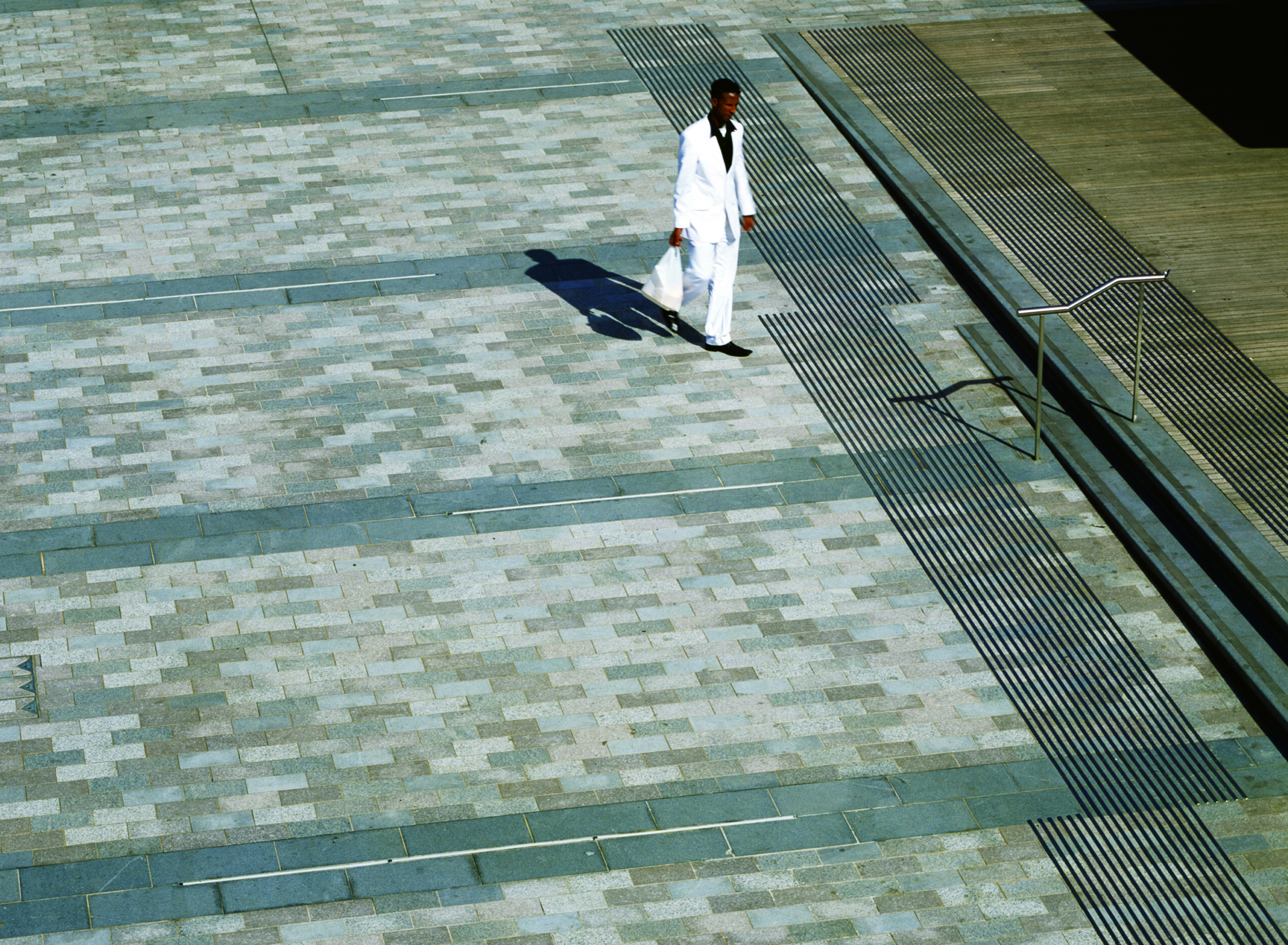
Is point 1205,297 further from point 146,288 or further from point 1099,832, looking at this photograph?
point 146,288

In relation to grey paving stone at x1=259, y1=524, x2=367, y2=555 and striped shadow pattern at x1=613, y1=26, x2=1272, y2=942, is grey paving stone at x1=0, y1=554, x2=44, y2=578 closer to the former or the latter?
grey paving stone at x1=259, y1=524, x2=367, y2=555

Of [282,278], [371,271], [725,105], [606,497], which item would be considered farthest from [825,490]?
[282,278]

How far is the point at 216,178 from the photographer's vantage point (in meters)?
13.3

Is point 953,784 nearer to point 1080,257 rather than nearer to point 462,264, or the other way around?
point 1080,257

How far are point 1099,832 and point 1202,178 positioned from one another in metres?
7.45

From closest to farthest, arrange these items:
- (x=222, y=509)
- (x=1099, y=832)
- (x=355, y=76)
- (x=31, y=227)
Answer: (x=1099, y=832) < (x=222, y=509) < (x=31, y=227) < (x=355, y=76)

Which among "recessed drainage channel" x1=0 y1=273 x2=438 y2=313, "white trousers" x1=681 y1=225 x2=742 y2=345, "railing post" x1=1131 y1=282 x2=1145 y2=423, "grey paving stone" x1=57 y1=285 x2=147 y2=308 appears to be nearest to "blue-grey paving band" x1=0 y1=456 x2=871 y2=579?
"white trousers" x1=681 y1=225 x2=742 y2=345

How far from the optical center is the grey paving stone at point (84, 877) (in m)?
7.15

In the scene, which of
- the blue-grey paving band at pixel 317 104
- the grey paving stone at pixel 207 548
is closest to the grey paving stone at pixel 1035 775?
the grey paving stone at pixel 207 548

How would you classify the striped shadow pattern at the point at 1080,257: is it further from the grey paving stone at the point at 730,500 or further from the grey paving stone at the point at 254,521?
the grey paving stone at the point at 254,521

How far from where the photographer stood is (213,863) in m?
7.31

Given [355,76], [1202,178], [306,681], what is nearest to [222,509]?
[306,681]

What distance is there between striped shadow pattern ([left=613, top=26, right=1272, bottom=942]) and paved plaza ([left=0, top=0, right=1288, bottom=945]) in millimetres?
118

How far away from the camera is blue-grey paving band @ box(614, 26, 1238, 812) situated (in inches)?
317
